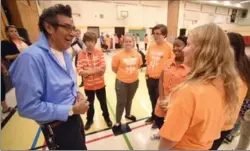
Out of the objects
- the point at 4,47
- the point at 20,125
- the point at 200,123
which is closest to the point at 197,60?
the point at 200,123

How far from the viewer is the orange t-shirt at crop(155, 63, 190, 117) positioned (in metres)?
1.37

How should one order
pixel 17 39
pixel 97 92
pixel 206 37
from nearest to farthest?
1. pixel 206 37
2. pixel 97 92
3. pixel 17 39

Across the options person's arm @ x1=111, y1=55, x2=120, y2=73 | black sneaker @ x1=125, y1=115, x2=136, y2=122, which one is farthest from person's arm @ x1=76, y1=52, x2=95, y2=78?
black sneaker @ x1=125, y1=115, x2=136, y2=122

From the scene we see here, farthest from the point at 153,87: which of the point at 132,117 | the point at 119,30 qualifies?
the point at 119,30

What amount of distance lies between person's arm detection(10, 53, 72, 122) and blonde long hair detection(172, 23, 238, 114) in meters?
0.90

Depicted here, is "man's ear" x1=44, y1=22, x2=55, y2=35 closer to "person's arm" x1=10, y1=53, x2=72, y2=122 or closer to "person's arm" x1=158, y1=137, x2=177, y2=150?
"person's arm" x1=10, y1=53, x2=72, y2=122

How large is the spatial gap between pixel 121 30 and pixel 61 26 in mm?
12040

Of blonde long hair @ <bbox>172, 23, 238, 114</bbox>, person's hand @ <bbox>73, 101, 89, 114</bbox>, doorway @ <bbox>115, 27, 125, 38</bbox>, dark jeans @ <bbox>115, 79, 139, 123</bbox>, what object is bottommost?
dark jeans @ <bbox>115, 79, 139, 123</bbox>

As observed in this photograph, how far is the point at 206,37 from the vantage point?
74cm

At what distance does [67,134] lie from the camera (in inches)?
45.4

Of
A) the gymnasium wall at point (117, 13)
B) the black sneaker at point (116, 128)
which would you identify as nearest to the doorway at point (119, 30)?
the gymnasium wall at point (117, 13)

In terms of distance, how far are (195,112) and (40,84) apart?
3.06 feet

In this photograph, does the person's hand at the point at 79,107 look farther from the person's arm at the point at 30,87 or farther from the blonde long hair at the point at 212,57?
the blonde long hair at the point at 212,57

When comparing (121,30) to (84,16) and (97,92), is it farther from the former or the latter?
(97,92)
